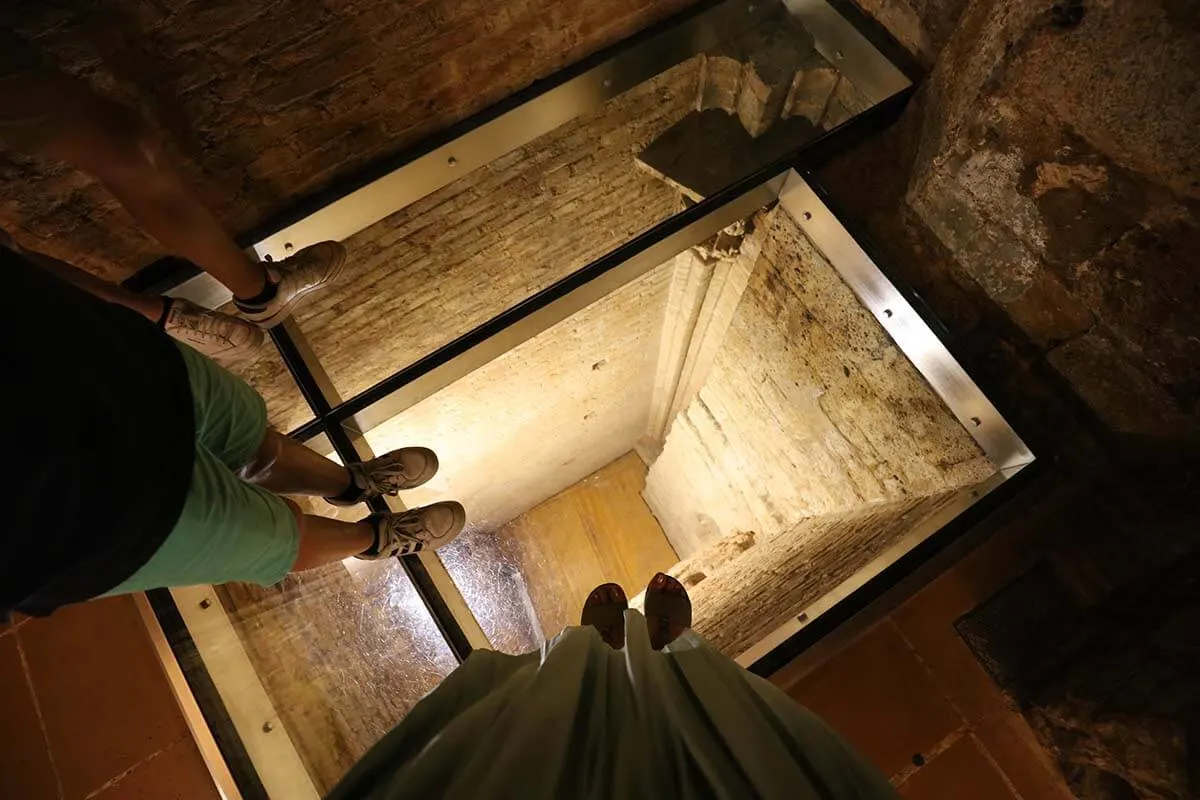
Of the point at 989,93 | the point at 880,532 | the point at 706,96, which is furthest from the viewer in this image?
the point at 706,96

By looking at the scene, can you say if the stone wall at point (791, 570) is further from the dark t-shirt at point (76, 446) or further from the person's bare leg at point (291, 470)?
the dark t-shirt at point (76, 446)

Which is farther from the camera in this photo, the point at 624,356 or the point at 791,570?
the point at 624,356

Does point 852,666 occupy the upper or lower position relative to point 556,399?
lower

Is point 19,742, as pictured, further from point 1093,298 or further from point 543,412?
point 1093,298

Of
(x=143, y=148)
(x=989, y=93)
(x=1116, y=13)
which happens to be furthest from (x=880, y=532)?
(x=143, y=148)

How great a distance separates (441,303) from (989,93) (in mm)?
2275

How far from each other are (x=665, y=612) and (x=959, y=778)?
0.96m

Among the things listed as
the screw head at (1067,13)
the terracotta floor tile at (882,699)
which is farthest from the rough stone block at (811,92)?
the terracotta floor tile at (882,699)

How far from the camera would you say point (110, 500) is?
44.6 inches

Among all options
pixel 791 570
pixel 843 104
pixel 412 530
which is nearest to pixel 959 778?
pixel 791 570

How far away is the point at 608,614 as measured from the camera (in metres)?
2.43

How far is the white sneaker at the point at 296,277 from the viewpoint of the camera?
2.22 metres

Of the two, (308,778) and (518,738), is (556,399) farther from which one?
(518,738)

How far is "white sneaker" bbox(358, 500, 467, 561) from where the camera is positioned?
2193 mm
